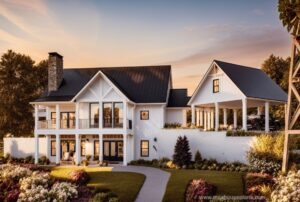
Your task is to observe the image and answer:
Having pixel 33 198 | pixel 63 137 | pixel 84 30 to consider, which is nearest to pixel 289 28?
pixel 84 30

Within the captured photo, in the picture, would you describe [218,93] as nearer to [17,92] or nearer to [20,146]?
[20,146]

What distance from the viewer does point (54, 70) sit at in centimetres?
3988

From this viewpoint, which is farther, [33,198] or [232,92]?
[232,92]

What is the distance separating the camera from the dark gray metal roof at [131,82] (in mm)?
38094

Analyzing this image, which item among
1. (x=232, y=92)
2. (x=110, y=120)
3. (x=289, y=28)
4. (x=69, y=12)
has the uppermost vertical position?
(x=69, y=12)

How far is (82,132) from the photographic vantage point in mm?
35844

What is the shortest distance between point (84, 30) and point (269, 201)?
19677 mm

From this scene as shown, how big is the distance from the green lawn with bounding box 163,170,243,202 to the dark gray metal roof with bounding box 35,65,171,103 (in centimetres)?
1081

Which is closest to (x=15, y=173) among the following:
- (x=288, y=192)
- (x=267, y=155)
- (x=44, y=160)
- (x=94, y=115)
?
(x=44, y=160)

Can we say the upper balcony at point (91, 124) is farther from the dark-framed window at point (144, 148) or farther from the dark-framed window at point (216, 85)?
the dark-framed window at point (216, 85)

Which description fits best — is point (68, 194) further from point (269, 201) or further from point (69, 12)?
point (69, 12)

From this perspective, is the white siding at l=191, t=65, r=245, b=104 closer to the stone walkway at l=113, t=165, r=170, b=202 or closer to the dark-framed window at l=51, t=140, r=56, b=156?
the stone walkway at l=113, t=165, r=170, b=202

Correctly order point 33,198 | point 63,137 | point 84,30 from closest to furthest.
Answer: point 33,198 → point 84,30 → point 63,137

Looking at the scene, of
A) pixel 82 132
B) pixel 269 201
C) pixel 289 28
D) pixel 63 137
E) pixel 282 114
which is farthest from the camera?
pixel 282 114
